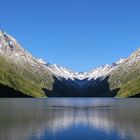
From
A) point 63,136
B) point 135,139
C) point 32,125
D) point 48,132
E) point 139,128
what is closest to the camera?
point 135,139

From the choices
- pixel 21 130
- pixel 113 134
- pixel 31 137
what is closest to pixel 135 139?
pixel 113 134

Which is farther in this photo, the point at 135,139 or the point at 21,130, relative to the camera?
the point at 21,130

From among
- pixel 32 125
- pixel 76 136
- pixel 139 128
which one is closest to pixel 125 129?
pixel 139 128

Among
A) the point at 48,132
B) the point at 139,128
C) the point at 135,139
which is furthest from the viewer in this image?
the point at 139,128

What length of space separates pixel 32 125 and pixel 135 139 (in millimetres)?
27220

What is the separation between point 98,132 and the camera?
72000 mm

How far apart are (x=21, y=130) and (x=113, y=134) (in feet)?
57.1

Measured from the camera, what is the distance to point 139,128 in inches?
2931

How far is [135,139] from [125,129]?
43.8 feet

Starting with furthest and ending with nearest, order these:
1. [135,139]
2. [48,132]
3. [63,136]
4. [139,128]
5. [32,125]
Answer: [32,125], [139,128], [48,132], [63,136], [135,139]

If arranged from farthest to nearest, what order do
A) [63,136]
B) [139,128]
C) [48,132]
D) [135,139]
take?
[139,128]
[48,132]
[63,136]
[135,139]

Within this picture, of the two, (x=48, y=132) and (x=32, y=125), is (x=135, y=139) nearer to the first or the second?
(x=48, y=132)

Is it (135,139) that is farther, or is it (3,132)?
(3,132)

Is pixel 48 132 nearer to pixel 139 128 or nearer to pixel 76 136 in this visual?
pixel 76 136
